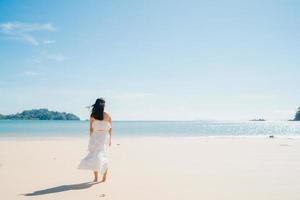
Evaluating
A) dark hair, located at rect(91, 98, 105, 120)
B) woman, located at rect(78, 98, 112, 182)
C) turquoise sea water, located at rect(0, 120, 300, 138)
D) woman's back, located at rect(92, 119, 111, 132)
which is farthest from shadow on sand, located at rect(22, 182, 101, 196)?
turquoise sea water, located at rect(0, 120, 300, 138)

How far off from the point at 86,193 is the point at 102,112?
7.03 ft

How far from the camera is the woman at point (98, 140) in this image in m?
8.27

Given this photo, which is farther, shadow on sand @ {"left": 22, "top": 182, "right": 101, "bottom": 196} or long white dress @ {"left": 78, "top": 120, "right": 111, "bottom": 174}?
long white dress @ {"left": 78, "top": 120, "right": 111, "bottom": 174}

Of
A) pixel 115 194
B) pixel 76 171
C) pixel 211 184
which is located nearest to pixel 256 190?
pixel 211 184

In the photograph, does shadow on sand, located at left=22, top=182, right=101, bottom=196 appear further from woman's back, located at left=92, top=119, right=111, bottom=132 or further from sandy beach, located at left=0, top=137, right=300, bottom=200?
woman's back, located at left=92, top=119, right=111, bottom=132

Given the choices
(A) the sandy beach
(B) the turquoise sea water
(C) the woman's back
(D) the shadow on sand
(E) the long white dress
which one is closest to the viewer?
(A) the sandy beach

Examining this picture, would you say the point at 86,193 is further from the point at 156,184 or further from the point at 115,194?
the point at 156,184

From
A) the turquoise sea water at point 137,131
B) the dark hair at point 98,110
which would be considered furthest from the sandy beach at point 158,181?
the turquoise sea water at point 137,131

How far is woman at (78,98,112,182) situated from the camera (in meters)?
8.27

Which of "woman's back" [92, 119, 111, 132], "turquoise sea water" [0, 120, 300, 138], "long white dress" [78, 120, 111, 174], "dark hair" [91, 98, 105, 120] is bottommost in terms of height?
"turquoise sea water" [0, 120, 300, 138]

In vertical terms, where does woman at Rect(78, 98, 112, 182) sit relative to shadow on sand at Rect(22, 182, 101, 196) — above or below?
above

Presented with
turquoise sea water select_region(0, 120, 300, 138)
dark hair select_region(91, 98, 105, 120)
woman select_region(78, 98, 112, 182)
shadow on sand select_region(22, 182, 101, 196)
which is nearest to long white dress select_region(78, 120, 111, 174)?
woman select_region(78, 98, 112, 182)

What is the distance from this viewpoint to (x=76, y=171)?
1037cm

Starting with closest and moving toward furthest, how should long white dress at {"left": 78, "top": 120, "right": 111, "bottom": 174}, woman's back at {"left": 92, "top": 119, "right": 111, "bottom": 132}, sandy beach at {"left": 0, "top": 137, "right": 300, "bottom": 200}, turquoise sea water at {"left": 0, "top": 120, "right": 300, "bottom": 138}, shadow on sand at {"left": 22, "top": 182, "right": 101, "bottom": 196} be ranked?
sandy beach at {"left": 0, "top": 137, "right": 300, "bottom": 200} → shadow on sand at {"left": 22, "top": 182, "right": 101, "bottom": 196} → long white dress at {"left": 78, "top": 120, "right": 111, "bottom": 174} → woman's back at {"left": 92, "top": 119, "right": 111, "bottom": 132} → turquoise sea water at {"left": 0, "top": 120, "right": 300, "bottom": 138}
